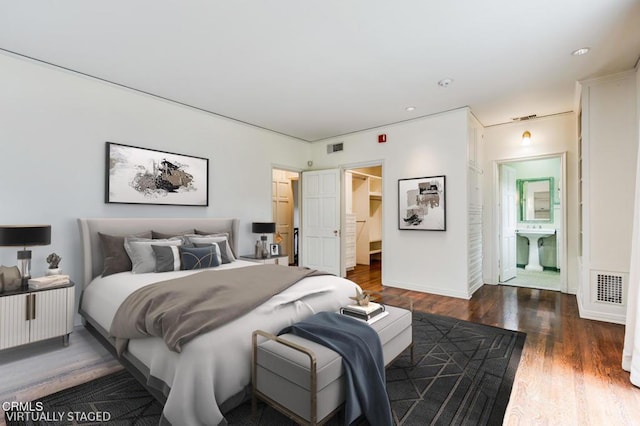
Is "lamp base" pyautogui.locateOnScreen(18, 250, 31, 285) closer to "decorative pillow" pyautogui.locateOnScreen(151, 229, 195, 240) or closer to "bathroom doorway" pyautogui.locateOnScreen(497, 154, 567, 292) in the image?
"decorative pillow" pyautogui.locateOnScreen(151, 229, 195, 240)

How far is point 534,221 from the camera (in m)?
6.55

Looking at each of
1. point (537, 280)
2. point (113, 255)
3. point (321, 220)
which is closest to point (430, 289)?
point (321, 220)

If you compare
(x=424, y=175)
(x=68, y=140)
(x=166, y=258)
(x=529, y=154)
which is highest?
(x=529, y=154)

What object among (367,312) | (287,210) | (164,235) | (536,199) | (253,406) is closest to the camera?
(253,406)

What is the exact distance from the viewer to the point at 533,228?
256 inches

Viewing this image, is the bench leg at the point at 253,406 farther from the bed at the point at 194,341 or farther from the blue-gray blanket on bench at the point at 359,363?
the blue-gray blanket on bench at the point at 359,363

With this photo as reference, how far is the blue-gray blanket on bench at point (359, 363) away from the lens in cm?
166

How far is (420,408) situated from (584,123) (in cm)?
377

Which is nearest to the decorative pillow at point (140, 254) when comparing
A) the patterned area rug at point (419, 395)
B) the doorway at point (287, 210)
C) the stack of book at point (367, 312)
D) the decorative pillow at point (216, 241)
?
the decorative pillow at point (216, 241)

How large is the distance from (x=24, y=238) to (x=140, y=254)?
889mm

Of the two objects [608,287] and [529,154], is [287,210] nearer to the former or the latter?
[529,154]

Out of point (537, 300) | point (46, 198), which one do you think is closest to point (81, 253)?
point (46, 198)

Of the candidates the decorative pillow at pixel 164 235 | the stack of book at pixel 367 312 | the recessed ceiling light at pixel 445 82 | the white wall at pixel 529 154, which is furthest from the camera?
the white wall at pixel 529 154

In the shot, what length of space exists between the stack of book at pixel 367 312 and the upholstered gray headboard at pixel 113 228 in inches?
106
